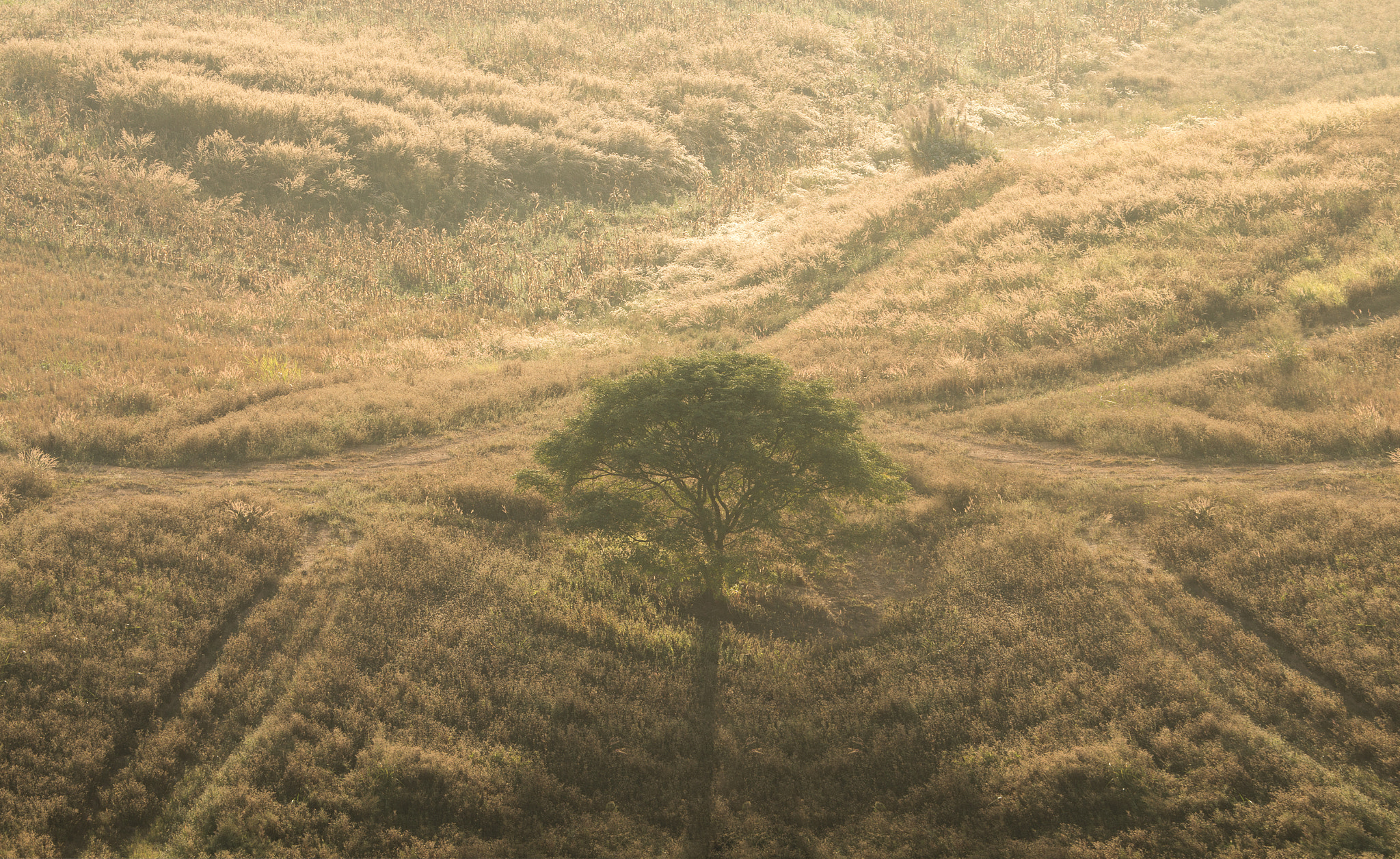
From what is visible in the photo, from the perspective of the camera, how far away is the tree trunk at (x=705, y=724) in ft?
29.9

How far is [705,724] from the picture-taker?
10641 mm

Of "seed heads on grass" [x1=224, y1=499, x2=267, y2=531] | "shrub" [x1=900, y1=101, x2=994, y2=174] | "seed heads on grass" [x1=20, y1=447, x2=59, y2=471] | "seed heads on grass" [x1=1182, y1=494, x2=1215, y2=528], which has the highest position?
"shrub" [x1=900, y1=101, x2=994, y2=174]

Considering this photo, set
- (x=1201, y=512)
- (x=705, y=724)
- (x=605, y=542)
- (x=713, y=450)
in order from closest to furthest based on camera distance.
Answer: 1. (x=705, y=724)
2. (x=713, y=450)
3. (x=1201, y=512)
4. (x=605, y=542)

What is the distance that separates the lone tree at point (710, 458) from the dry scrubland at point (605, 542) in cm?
127

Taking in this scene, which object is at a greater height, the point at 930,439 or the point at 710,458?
the point at 710,458

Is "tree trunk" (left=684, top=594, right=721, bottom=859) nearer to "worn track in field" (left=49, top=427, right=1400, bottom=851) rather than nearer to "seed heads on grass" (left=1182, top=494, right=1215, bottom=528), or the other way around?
"worn track in field" (left=49, top=427, right=1400, bottom=851)

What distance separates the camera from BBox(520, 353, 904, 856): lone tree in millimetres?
12148

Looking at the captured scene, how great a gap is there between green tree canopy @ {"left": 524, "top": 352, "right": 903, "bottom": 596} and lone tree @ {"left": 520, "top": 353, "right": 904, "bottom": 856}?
2cm

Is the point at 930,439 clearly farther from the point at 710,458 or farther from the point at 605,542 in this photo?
the point at 605,542

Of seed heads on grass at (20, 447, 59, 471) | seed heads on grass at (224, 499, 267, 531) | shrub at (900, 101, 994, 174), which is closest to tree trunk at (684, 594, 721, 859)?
seed heads on grass at (224, 499, 267, 531)

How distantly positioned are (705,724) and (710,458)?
12.9ft

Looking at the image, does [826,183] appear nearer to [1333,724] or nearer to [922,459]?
[922,459]

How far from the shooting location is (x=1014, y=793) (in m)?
9.16

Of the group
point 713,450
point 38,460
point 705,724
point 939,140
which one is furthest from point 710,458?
point 939,140
